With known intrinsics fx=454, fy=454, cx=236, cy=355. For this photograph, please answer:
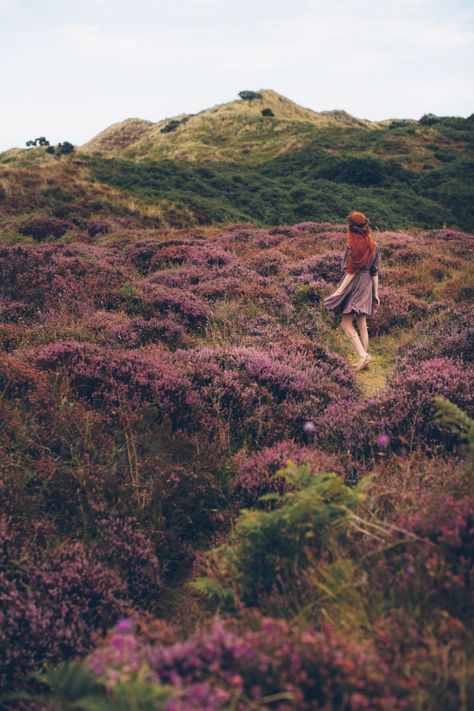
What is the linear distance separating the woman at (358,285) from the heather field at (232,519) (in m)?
0.49

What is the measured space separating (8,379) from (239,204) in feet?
82.2

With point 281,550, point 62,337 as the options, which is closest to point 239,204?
point 62,337

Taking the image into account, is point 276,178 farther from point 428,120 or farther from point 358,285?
point 428,120

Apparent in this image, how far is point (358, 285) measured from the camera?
7.71 metres

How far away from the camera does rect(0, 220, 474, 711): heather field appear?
194cm

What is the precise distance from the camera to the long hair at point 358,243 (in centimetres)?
730

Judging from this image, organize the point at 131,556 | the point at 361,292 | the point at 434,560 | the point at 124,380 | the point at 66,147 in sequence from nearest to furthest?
1. the point at 434,560
2. the point at 131,556
3. the point at 124,380
4. the point at 361,292
5. the point at 66,147

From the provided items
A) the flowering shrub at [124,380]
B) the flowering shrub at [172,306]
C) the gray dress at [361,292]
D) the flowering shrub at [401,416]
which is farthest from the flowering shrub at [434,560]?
the flowering shrub at [172,306]

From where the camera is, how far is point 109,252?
47.3ft

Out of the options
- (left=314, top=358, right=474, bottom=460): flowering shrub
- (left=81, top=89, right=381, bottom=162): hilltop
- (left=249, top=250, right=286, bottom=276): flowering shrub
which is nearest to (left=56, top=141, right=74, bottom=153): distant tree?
(left=81, top=89, right=381, bottom=162): hilltop

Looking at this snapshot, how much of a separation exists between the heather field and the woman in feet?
1.62

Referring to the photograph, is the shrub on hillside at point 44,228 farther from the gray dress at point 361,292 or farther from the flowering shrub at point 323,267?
the gray dress at point 361,292

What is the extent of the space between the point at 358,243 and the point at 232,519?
5287mm

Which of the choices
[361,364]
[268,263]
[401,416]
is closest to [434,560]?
[401,416]
